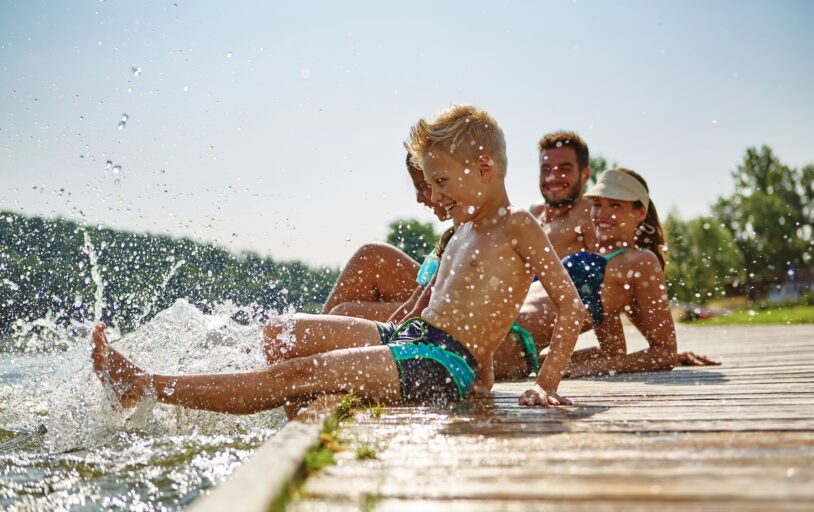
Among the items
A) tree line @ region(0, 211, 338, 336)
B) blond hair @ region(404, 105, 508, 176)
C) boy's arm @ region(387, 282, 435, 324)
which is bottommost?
boy's arm @ region(387, 282, 435, 324)

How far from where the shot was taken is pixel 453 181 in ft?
11.1

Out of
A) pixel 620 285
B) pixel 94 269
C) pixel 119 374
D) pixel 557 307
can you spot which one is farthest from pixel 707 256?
pixel 119 374

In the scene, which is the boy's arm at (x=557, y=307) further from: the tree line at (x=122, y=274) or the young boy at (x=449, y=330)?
the tree line at (x=122, y=274)

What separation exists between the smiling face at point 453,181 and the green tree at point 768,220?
53120 millimetres

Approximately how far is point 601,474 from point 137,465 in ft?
6.41

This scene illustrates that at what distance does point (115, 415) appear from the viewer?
321 cm

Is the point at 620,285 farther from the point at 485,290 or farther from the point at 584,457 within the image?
the point at 584,457

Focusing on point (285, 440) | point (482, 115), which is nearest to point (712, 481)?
point (285, 440)

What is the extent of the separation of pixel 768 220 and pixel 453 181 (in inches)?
2206

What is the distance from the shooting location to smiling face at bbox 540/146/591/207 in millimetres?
6043

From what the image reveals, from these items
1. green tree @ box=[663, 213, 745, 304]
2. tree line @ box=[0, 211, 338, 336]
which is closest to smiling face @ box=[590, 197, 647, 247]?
tree line @ box=[0, 211, 338, 336]

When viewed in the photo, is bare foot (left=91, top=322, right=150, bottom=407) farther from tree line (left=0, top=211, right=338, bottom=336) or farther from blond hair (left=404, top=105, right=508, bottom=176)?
tree line (left=0, top=211, right=338, bottom=336)

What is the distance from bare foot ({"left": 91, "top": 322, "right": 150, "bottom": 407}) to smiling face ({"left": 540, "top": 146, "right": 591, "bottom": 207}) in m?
4.01

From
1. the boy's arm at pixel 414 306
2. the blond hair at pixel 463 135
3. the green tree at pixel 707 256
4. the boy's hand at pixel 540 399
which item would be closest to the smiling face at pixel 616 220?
the boy's arm at pixel 414 306
